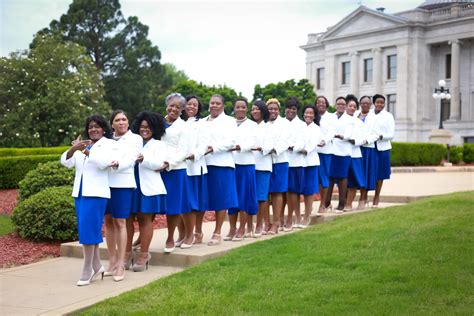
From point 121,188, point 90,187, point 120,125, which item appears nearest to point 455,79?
point 120,125

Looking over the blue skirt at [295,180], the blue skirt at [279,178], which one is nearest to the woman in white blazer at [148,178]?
the blue skirt at [279,178]

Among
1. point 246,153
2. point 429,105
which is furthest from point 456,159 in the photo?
point 246,153

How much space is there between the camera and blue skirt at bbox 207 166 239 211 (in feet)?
32.6

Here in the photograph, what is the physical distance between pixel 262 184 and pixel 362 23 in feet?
186

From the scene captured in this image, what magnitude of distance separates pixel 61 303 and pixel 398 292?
3.44 m

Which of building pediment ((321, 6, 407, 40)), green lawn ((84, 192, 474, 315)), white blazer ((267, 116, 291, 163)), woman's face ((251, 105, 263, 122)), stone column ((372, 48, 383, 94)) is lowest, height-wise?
green lawn ((84, 192, 474, 315))

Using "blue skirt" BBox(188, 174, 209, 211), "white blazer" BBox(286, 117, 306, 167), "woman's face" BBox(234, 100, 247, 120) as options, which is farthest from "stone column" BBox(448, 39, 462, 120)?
"blue skirt" BBox(188, 174, 209, 211)

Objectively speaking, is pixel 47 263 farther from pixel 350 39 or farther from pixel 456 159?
pixel 350 39

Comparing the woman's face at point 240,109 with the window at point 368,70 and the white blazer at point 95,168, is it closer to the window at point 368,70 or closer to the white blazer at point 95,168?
the white blazer at point 95,168

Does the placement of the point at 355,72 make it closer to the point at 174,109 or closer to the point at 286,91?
the point at 286,91

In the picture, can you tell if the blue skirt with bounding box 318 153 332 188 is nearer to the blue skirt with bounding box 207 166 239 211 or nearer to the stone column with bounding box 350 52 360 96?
the blue skirt with bounding box 207 166 239 211

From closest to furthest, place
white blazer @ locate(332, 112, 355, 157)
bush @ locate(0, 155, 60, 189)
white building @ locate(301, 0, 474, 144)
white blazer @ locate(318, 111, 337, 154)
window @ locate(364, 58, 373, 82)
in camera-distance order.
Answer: white blazer @ locate(318, 111, 337, 154)
white blazer @ locate(332, 112, 355, 157)
bush @ locate(0, 155, 60, 189)
white building @ locate(301, 0, 474, 144)
window @ locate(364, 58, 373, 82)

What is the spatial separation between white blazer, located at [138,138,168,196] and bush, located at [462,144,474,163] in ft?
104

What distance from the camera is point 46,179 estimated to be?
12.5m
